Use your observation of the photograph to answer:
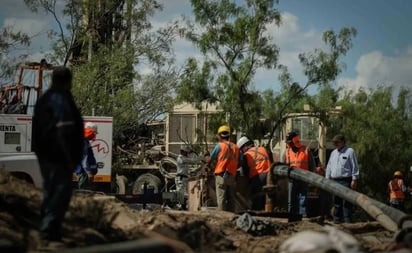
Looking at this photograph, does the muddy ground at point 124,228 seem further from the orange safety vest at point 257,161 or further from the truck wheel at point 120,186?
the truck wheel at point 120,186

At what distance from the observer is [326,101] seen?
31641 mm

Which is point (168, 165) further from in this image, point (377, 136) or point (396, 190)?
point (377, 136)

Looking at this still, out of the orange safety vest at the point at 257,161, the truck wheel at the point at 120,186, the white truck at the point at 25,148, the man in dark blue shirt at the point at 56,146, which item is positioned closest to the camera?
the man in dark blue shirt at the point at 56,146

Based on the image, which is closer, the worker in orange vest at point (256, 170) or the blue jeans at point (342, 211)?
the blue jeans at point (342, 211)

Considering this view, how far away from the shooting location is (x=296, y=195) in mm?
14047

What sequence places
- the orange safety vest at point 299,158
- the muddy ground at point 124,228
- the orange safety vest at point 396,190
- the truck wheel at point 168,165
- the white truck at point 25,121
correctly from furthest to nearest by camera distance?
the truck wheel at point 168,165
the orange safety vest at point 396,190
the white truck at point 25,121
the orange safety vest at point 299,158
the muddy ground at point 124,228

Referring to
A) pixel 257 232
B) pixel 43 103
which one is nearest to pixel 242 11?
pixel 257 232

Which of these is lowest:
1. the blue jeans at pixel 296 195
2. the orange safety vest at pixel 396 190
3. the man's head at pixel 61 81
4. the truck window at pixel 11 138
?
the orange safety vest at pixel 396 190

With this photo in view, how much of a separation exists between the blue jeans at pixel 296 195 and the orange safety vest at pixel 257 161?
61cm

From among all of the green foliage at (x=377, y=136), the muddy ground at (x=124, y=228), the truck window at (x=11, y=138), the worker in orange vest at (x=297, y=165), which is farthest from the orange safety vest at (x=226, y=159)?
the green foliage at (x=377, y=136)

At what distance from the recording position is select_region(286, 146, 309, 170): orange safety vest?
14250 mm

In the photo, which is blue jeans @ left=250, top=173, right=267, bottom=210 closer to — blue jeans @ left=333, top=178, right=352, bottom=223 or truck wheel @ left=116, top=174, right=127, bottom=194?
blue jeans @ left=333, top=178, right=352, bottom=223

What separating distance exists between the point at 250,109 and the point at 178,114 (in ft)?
24.9

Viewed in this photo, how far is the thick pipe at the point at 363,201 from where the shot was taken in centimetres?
1051
